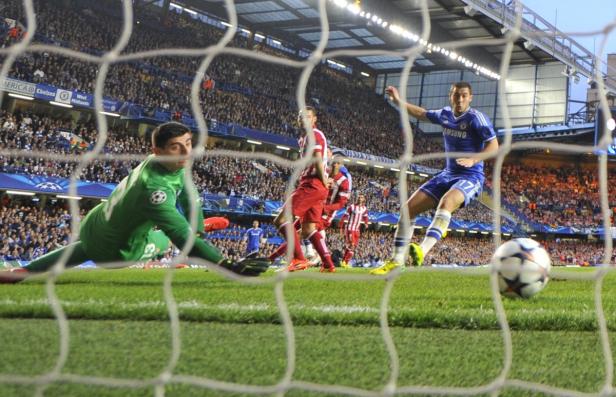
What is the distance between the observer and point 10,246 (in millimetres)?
12367

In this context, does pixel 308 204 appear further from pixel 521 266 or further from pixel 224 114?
pixel 224 114

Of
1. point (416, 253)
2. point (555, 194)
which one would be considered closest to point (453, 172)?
point (416, 253)

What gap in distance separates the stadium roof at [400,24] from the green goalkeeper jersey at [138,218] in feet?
65.6

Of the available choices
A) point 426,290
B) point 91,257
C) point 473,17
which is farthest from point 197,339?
point 473,17

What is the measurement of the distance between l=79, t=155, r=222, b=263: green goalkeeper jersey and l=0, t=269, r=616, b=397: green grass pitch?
0.34 meters

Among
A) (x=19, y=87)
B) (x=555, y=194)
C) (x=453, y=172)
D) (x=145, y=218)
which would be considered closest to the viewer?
(x=145, y=218)

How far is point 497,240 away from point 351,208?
33.9ft

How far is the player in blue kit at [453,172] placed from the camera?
5500mm

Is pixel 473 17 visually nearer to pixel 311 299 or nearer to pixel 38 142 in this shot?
pixel 38 142

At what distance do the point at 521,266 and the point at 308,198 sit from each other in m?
3.44

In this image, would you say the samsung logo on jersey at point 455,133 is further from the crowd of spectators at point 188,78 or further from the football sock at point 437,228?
the crowd of spectators at point 188,78

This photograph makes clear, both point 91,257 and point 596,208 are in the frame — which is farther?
point 596,208

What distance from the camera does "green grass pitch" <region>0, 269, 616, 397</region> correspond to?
86.6 inches

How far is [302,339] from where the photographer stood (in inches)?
112
